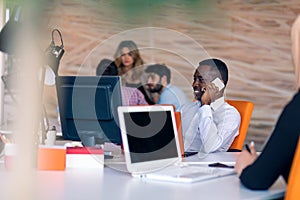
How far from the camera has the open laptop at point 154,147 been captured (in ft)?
6.51

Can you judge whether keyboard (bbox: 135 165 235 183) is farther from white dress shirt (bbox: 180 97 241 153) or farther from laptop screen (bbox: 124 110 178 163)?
white dress shirt (bbox: 180 97 241 153)

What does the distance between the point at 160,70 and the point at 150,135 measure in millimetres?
4330

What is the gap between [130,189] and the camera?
174 cm

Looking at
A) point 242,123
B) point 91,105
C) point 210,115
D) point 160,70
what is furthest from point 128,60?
point 91,105

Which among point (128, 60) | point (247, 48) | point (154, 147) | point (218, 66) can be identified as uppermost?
point (247, 48)

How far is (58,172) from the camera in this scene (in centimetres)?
209

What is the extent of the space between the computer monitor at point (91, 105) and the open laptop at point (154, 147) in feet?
1.03

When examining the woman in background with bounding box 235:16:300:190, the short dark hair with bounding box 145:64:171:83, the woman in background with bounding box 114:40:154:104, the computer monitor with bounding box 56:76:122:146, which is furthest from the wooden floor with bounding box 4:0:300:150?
the woman in background with bounding box 235:16:300:190

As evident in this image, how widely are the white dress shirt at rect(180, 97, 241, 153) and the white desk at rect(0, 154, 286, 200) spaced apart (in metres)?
1.08

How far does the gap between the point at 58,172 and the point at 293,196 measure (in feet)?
3.11

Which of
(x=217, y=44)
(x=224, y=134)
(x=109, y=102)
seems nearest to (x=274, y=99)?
(x=217, y=44)

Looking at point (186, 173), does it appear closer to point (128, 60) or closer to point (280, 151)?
point (280, 151)

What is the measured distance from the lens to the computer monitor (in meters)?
2.41

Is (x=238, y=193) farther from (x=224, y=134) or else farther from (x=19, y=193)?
(x=224, y=134)
